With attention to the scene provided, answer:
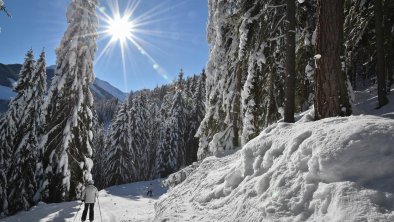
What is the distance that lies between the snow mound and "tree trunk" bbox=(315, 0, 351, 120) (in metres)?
0.94

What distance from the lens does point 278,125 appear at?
780cm

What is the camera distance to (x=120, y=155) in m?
49.7

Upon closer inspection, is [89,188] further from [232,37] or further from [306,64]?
[306,64]

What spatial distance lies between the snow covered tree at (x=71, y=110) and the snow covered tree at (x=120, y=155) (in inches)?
1055

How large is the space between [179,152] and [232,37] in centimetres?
4480

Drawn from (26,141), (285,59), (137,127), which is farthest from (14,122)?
(137,127)

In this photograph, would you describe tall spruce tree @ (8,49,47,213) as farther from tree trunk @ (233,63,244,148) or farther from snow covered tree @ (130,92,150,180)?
snow covered tree @ (130,92,150,180)

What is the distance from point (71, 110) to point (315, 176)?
65.8 ft

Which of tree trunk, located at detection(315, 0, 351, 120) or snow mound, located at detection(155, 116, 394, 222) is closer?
snow mound, located at detection(155, 116, 394, 222)

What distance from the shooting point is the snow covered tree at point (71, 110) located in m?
22.1

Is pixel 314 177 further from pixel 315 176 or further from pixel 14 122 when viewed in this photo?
pixel 14 122

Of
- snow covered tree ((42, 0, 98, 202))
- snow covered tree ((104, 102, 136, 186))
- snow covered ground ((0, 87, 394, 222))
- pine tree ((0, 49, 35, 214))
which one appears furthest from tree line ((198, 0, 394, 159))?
snow covered tree ((104, 102, 136, 186))

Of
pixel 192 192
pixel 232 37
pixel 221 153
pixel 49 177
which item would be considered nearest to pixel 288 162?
pixel 192 192

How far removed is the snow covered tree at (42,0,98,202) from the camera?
869 inches
